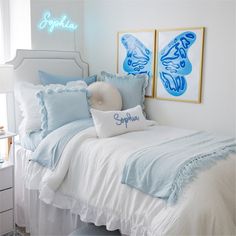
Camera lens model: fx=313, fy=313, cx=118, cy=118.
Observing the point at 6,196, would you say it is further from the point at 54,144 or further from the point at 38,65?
the point at 38,65

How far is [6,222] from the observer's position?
2.36 m

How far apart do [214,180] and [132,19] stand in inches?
78.3

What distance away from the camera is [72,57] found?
3.32 m

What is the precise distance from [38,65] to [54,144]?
1.05 meters

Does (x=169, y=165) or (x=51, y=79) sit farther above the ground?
(x=51, y=79)

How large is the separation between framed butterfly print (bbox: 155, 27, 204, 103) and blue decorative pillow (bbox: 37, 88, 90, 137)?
0.86 m

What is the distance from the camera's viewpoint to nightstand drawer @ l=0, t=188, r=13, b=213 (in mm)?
2309

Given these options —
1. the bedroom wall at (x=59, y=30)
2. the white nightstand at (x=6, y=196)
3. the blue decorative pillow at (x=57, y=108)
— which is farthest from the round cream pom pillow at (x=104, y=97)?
the white nightstand at (x=6, y=196)

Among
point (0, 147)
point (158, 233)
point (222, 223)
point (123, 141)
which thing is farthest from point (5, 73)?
point (222, 223)

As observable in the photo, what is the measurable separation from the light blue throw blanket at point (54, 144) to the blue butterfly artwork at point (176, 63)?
0.93 m

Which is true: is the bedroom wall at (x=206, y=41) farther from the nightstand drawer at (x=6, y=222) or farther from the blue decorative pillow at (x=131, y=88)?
the nightstand drawer at (x=6, y=222)

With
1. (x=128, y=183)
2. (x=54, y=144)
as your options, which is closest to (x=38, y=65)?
(x=54, y=144)

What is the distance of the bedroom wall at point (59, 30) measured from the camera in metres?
2.99

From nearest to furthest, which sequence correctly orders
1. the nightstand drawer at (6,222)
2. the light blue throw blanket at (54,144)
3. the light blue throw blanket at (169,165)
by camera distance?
the light blue throw blanket at (169,165)
the light blue throw blanket at (54,144)
the nightstand drawer at (6,222)
